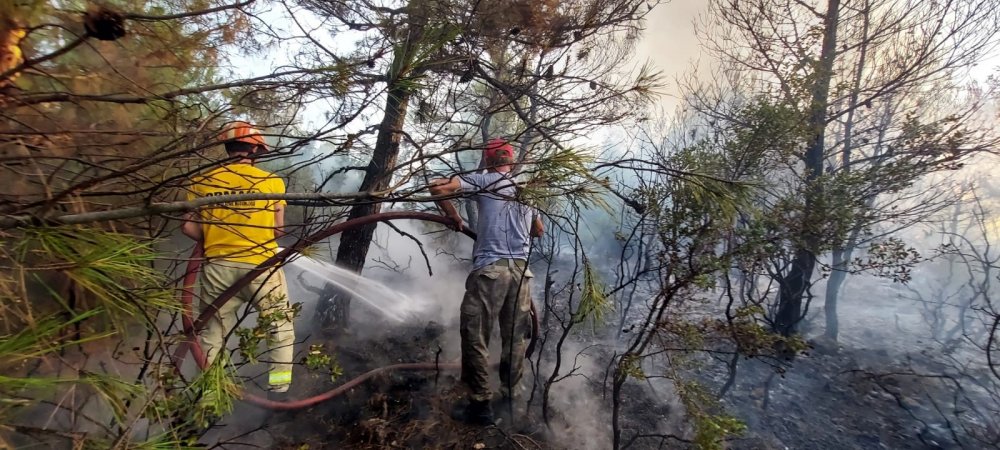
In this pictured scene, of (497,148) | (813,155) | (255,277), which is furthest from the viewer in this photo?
(813,155)

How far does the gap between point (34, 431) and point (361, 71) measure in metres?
1.54

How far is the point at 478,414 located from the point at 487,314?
776 mm

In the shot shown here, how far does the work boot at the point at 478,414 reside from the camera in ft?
10.9

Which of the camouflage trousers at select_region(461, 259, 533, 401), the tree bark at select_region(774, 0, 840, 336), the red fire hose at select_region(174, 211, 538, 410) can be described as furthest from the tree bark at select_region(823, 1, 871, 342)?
the red fire hose at select_region(174, 211, 538, 410)

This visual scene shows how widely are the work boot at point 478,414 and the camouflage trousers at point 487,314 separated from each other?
0.18 ft

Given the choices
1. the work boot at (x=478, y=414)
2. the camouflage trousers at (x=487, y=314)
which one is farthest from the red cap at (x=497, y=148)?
the work boot at (x=478, y=414)

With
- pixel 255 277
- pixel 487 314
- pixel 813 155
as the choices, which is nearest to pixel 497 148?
pixel 255 277

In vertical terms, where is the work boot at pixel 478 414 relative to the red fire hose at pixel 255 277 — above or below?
below

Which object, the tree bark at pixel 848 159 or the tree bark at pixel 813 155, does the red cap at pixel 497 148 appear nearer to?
the tree bark at pixel 848 159

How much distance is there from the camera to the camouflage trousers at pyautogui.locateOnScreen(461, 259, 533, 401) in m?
3.35

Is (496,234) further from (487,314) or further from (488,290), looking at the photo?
(487,314)

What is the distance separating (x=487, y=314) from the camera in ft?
11.2

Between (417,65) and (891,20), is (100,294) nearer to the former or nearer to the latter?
(417,65)

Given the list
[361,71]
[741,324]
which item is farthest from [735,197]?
[361,71]
